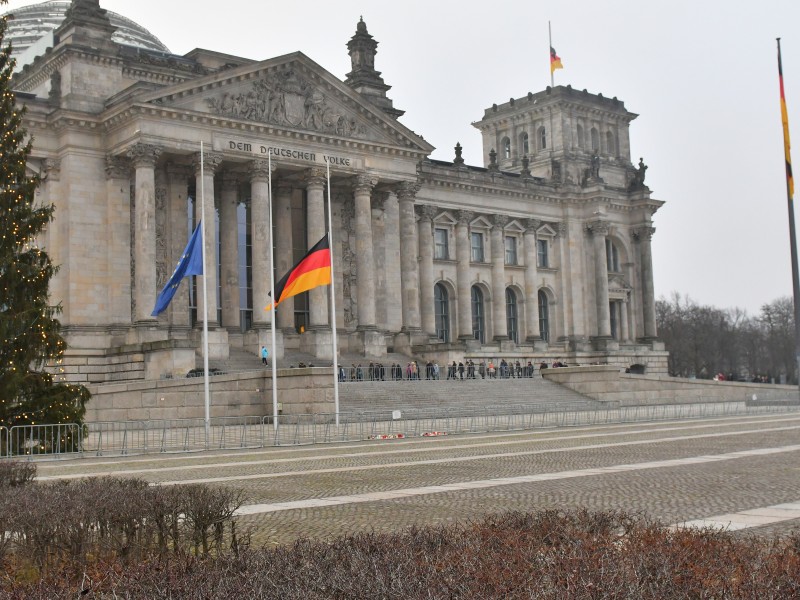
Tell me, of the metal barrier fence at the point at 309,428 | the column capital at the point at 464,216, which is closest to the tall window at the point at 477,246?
the column capital at the point at 464,216

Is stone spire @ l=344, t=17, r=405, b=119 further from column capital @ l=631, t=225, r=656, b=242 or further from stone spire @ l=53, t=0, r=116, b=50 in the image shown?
column capital @ l=631, t=225, r=656, b=242

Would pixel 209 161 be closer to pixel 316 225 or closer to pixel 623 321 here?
pixel 316 225

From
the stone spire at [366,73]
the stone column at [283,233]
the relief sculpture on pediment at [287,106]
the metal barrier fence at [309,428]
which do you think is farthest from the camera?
the stone spire at [366,73]

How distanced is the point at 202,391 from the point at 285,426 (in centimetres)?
705

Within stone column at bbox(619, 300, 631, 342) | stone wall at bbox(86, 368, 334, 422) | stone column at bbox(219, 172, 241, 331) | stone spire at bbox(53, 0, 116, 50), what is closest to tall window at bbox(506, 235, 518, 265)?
stone column at bbox(619, 300, 631, 342)

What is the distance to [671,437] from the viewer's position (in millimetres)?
29562

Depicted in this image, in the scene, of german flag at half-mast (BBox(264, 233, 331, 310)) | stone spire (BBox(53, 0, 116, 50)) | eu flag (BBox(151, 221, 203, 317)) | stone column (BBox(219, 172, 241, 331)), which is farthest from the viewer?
stone column (BBox(219, 172, 241, 331))

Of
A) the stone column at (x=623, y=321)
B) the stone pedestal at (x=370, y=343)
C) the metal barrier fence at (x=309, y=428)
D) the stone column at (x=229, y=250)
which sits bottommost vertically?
the metal barrier fence at (x=309, y=428)

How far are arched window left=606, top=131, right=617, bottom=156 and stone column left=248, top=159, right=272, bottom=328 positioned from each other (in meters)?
43.0

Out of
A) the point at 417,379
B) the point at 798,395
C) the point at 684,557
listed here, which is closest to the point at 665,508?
the point at 684,557

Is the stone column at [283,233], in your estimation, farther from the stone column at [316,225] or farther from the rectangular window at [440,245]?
the rectangular window at [440,245]

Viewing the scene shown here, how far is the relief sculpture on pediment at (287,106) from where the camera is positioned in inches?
2277

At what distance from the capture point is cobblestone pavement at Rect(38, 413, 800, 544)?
13.3 metres

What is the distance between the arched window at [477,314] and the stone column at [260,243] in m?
25.5
